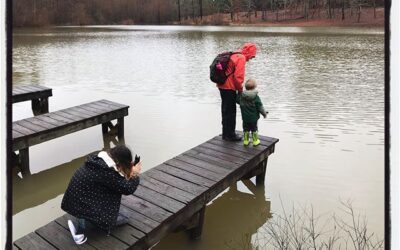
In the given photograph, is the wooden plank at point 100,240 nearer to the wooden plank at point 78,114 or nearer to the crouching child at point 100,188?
the crouching child at point 100,188

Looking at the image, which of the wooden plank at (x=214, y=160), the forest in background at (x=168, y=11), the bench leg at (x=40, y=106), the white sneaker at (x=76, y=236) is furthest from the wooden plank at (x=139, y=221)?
the forest in background at (x=168, y=11)

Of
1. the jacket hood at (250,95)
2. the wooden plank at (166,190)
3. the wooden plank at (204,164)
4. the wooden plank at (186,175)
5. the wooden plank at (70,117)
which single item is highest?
the jacket hood at (250,95)

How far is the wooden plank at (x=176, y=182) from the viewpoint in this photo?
161 inches

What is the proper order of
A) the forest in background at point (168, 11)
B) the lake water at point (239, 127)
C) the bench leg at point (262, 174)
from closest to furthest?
the lake water at point (239, 127)
the bench leg at point (262, 174)
the forest in background at point (168, 11)

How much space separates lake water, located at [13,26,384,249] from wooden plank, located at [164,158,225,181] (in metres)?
0.64

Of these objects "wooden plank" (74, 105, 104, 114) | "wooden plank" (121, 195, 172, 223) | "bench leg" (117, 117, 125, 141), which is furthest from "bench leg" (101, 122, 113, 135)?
"wooden plank" (121, 195, 172, 223)

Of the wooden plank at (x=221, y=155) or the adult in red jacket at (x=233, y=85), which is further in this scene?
the adult in red jacket at (x=233, y=85)

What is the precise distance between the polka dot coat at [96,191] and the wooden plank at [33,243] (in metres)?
0.30

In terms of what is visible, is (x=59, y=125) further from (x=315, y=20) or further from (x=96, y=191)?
(x=315, y=20)

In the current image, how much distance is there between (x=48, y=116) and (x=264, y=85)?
24.4ft

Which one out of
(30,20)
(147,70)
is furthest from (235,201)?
(30,20)

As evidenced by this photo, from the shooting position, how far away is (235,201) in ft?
17.2

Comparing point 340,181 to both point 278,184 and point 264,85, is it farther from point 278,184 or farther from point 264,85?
point 264,85

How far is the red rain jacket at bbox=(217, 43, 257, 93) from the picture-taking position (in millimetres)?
5230
